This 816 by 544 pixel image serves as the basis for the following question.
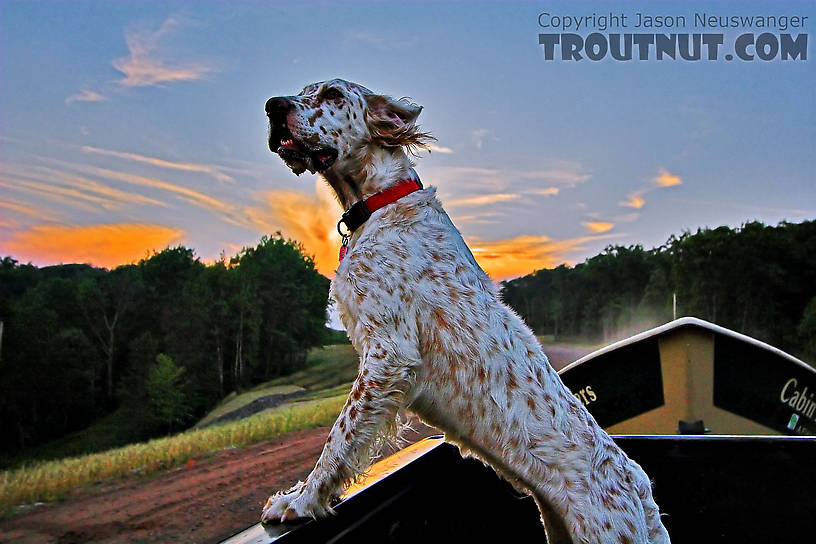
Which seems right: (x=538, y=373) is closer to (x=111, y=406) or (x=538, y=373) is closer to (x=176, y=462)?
(x=176, y=462)

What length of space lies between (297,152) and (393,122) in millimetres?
338

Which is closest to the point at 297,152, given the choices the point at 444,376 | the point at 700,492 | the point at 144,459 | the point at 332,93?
the point at 332,93

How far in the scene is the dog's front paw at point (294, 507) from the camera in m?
1.48

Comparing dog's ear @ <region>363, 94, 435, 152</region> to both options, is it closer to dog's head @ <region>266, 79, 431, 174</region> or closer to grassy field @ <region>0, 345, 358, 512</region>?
dog's head @ <region>266, 79, 431, 174</region>

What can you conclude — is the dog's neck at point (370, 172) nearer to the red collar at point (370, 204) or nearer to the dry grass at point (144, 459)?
the red collar at point (370, 204)

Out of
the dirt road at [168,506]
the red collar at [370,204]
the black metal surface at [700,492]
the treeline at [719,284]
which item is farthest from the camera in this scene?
the treeline at [719,284]

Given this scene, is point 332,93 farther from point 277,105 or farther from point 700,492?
point 700,492

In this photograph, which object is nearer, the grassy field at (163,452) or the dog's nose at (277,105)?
the dog's nose at (277,105)

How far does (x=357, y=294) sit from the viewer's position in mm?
1768

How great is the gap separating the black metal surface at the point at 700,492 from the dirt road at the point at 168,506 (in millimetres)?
4890

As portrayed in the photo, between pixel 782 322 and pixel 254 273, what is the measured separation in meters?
21.7

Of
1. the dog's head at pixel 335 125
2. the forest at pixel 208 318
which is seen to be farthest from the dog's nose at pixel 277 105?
the forest at pixel 208 318

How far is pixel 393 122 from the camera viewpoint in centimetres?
199

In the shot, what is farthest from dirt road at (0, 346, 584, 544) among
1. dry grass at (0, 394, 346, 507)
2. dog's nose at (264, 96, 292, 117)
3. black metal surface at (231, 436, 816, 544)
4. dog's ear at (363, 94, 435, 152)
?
dog's nose at (264, 96, 292, 117)
